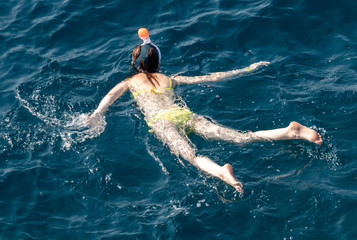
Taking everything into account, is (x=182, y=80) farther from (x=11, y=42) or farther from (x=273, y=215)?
(x=11, y=42)

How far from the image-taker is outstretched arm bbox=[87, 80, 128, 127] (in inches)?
333

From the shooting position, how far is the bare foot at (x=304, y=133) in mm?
7195

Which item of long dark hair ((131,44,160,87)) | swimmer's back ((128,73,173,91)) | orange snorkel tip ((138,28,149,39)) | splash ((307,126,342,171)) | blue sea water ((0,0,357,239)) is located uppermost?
orange snorkel tip ((138,28,149,39))

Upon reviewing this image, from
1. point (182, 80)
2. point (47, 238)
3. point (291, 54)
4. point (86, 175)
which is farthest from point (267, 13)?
point (47, 238)

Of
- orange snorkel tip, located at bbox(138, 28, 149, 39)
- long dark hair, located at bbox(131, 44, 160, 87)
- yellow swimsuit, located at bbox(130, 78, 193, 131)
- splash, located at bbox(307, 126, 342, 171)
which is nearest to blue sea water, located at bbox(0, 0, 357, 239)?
splash, located at bbox(307, 126, 342, 171)

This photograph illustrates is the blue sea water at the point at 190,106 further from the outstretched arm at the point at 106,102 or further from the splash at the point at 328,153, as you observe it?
the outstretched arm at the point at 106,102

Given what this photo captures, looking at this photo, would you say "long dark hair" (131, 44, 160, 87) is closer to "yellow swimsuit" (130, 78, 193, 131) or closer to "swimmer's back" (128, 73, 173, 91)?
"swimmer's back" (128, 73, 173, 91)

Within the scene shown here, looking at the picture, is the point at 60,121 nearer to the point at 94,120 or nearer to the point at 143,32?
the point at 94,120

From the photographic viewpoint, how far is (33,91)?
32.3ft

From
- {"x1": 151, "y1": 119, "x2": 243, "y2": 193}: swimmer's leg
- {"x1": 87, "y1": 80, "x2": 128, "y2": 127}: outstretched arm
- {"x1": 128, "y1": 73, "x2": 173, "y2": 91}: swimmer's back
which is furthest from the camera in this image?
{"x1": 128, "y1": 73, "x2": 173, "y2": 91}: swimmer's back

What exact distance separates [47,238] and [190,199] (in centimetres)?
231

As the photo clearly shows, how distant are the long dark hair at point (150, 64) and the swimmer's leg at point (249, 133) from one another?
1180 mm

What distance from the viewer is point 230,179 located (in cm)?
663

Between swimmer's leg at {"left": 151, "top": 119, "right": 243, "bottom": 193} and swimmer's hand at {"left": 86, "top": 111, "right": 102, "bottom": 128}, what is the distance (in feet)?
3.71
